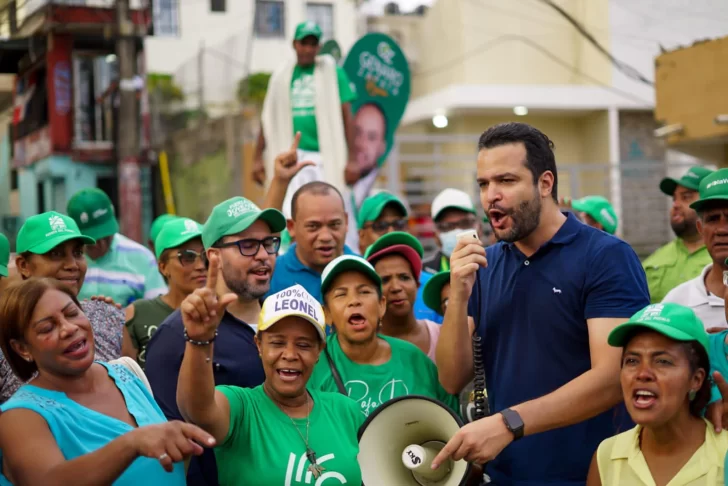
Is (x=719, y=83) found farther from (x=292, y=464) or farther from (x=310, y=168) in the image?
(x=292, y=464)

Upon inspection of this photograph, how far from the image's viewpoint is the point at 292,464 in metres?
3.81

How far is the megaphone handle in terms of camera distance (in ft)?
13.2

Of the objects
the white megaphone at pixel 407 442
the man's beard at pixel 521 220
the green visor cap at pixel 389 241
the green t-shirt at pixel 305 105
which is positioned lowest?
the white megaphone at pixel 407 442

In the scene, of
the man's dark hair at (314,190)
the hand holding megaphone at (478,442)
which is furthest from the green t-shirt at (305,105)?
the hand holding megaphone at (478,442)

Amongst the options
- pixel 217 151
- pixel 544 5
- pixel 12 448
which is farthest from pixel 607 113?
pixel 12 448

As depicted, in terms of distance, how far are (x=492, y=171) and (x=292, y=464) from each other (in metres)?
1.42

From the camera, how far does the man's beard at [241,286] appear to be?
15.9 feet

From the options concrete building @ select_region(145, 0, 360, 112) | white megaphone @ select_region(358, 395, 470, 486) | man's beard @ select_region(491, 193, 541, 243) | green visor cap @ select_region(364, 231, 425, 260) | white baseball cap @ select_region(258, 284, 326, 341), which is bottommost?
white megaphone @ select_region(358, 395, 470, 486)

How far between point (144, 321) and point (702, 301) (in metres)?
3.20

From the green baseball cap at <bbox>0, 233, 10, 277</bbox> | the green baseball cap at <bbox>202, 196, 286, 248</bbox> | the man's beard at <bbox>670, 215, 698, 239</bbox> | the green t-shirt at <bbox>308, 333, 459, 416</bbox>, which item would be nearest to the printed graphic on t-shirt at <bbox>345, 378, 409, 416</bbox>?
the green t-shirt at <bbox>308, 333, 459, 416</bbox>

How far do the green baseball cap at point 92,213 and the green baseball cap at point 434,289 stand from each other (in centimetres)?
252

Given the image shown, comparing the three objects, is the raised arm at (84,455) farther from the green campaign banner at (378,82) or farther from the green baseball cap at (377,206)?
the green campaign banner at (378,82)

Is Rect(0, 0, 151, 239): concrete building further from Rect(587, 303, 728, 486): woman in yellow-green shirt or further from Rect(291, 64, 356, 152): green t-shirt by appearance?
Rect(587, 303, 728, 486): woman in yellow-green shirt

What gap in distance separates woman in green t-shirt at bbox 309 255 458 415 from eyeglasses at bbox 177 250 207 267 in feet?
3.94
